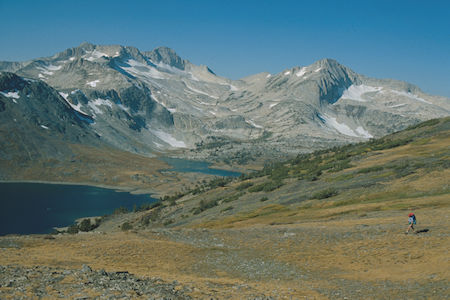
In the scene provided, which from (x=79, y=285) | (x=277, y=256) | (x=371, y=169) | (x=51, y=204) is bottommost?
(x=51, y=204)

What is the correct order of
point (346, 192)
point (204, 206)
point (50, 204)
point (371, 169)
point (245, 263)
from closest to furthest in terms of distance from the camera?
point (245, 263) < point (346, 192) < point (371, 169) < point (204, 206) < point (50, 204)

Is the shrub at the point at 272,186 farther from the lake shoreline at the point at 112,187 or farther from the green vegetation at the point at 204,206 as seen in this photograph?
the lake shoreline at the point at 112,187

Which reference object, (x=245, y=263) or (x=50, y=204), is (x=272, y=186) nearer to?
(x=245, y=263)

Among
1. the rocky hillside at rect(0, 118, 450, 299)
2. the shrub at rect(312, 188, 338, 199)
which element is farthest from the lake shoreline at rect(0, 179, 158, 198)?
the rocky hillside at rect(0, 118, 450, 299)

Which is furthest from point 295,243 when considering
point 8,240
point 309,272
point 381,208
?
point 8,240

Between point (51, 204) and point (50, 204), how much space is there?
1.05 ft

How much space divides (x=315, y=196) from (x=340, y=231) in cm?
2218

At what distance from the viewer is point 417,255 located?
2400 cm

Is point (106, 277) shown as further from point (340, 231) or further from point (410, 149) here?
point (410, 149)

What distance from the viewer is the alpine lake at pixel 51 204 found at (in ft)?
339

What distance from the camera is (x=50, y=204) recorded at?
12925cm

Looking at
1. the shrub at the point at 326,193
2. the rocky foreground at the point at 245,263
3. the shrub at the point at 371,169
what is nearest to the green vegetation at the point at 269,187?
the shrub at the point at 371,169

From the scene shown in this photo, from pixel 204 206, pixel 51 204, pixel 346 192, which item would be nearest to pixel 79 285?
pixel 346 192

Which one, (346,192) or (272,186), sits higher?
(346,192)
